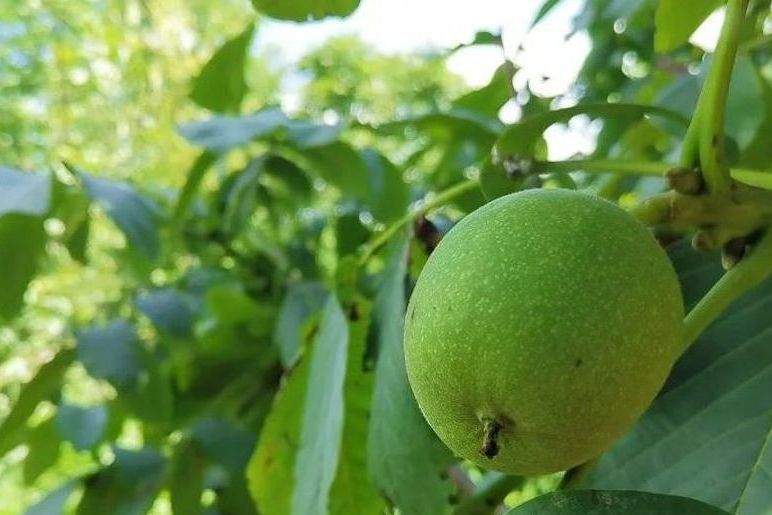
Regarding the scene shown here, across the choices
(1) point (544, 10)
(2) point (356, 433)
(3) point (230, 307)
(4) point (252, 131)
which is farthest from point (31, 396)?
(1) point (544, 10)

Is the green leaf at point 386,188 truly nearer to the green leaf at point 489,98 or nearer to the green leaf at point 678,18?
the green leaf at point 489,98

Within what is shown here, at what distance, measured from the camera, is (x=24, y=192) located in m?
1.04

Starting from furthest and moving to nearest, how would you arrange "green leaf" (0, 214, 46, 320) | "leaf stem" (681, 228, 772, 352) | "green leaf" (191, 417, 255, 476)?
1. "green leaf" (191, 417, 255, 476)
2. "green leaf" (0, 214, 46, 320)
3. "leaf stem" (681, 228, 772, 352)

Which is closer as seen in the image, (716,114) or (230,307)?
(716,114)

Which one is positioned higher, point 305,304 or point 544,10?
point 544,10

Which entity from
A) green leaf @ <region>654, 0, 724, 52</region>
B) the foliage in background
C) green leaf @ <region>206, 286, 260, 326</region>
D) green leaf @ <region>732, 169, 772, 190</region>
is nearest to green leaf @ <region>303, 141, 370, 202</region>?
the foliage in background

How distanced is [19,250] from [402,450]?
599mm

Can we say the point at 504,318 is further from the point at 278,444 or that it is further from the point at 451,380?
the point at 278,444

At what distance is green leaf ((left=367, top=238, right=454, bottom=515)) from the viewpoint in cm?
74

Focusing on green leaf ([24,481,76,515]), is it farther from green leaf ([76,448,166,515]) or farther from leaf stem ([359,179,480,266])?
leaf stem ([359,179,480,266])

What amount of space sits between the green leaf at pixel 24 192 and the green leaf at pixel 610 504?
65 cm

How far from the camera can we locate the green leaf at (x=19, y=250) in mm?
1117

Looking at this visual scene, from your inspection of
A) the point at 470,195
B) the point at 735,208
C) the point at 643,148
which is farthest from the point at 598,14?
the point at 735,208

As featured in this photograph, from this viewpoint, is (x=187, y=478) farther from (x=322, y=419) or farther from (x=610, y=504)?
(x=610, y=504)
